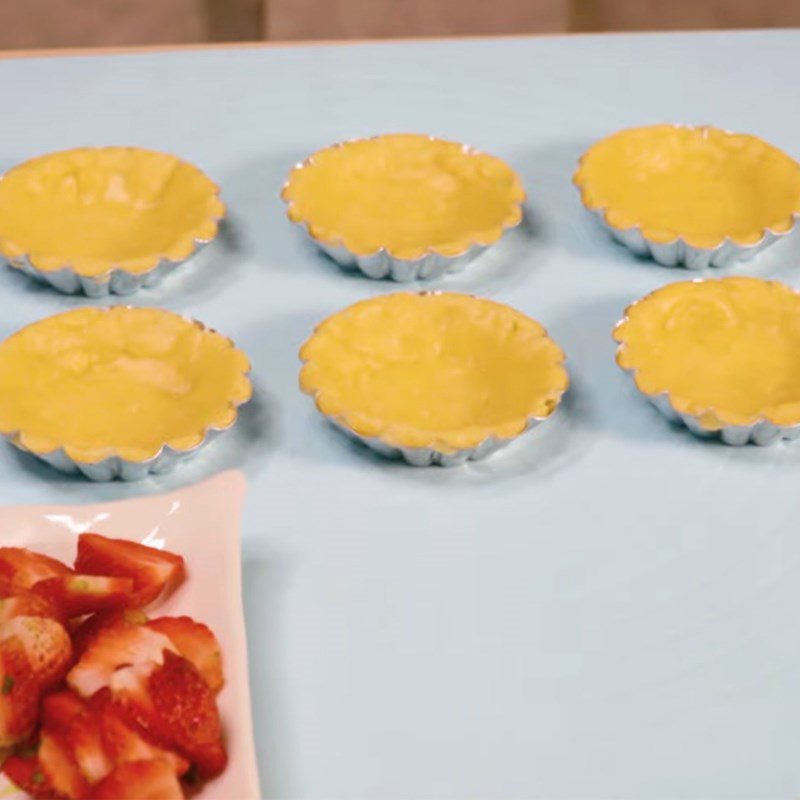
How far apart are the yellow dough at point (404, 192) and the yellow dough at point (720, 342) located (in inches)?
6.4

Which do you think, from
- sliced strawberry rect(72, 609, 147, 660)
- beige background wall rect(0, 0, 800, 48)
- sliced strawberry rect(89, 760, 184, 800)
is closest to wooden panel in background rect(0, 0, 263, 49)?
beige background wall rect(0, 0, 800, 48)

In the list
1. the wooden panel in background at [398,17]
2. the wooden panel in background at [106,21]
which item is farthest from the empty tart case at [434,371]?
the wooden panel in background at [106,21]

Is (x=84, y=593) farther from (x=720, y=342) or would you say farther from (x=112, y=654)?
(x=720, y=342)

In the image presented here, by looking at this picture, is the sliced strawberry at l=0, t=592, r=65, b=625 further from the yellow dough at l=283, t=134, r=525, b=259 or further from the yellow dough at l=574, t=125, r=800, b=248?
the yellow dough at l=574, t=125, r=800, b=248

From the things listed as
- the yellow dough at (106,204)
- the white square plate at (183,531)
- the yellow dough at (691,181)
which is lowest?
the yellow dough at (106,204)

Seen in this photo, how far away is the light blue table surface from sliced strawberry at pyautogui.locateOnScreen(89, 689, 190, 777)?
0.08m

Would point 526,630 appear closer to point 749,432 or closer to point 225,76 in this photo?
point 749,432

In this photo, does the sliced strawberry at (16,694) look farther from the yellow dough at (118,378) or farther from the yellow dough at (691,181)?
the yellow dough at (691,181)

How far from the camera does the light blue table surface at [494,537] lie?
33.2 inches

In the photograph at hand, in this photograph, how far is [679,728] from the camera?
853 millimetres

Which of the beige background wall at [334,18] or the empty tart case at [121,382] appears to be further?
the beige background wall at [334,18]

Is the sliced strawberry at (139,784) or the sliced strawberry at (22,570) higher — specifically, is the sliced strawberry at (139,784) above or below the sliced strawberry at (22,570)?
above

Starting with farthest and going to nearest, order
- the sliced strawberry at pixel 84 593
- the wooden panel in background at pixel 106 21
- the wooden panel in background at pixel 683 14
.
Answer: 1. the wooden panel in background at pixel 683 14
2. the wooden panel in background at pixel 106 21
3. the sliced strawberry at pixel 84 593

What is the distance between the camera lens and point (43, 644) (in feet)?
2.60
